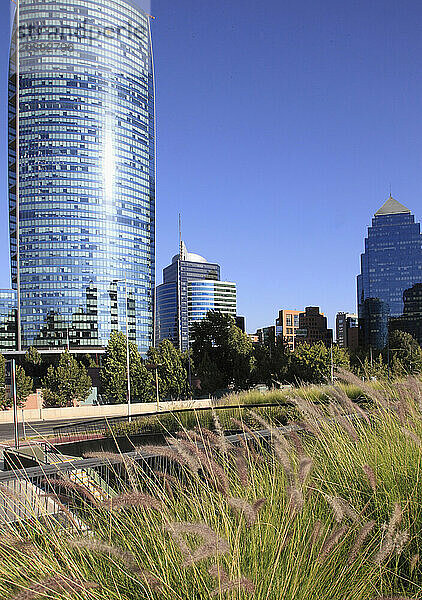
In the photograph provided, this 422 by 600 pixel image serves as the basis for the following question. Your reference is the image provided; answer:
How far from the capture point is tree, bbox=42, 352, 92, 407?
3828cm

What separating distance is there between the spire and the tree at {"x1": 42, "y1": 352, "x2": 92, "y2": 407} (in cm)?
13227

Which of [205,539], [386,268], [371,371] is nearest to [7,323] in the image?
A: [371,371]

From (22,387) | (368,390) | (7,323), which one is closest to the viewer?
(368,390)

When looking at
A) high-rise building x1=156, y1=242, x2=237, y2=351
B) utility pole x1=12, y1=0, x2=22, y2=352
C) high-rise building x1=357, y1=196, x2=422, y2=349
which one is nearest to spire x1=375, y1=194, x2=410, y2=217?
high-rise building x1=357, y1=196, x2=422, y2=349

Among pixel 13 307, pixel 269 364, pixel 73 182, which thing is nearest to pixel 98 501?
pixel 269 364

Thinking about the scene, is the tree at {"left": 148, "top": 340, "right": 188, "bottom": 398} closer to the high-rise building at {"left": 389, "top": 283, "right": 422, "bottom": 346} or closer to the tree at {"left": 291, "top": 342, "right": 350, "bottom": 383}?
the tree at {"left": 291, "top": 342, "right": 350, "bottom": 383}

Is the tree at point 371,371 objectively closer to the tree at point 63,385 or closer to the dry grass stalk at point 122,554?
the dry grass stalk at point 122,554

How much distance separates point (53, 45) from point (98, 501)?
117 meters

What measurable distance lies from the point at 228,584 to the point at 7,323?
9273 cm

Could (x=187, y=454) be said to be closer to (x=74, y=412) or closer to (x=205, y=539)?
(x=205, y=539)

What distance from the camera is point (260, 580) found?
1858mm

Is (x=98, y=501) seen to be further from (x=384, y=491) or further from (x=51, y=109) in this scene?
(x=51, y=109)

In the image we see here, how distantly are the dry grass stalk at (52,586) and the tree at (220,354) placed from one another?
36.0 meters

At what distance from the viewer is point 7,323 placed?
289ft
